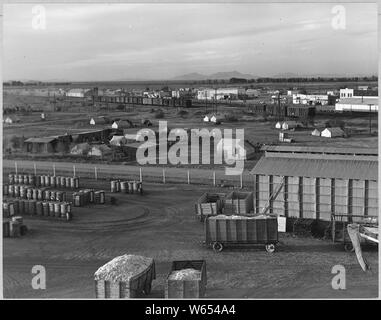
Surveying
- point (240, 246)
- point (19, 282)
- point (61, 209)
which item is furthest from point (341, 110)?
point (19, 282)

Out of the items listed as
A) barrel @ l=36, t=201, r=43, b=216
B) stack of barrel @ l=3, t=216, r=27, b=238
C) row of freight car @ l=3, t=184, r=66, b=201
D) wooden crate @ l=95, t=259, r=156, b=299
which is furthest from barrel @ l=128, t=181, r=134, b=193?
wooden crate @ l=95, t=259, r=156, b=299

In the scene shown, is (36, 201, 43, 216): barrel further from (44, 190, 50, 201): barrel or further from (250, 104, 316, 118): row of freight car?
(250, 104, 316, 118): row of freight car

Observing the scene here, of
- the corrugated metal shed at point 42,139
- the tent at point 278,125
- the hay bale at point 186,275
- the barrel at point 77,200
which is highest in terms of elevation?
the tent at point 278,125

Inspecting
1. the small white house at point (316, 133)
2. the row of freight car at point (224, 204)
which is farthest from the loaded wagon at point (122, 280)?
the small white house at point (316, 133)

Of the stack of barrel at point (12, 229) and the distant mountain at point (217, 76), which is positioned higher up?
the distant mountain at point (217, 76)

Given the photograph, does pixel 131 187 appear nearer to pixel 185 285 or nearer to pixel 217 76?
pixel 217 76

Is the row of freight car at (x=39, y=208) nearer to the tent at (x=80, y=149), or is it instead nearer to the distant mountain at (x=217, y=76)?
the distant mountain at (x=217, y=76)
